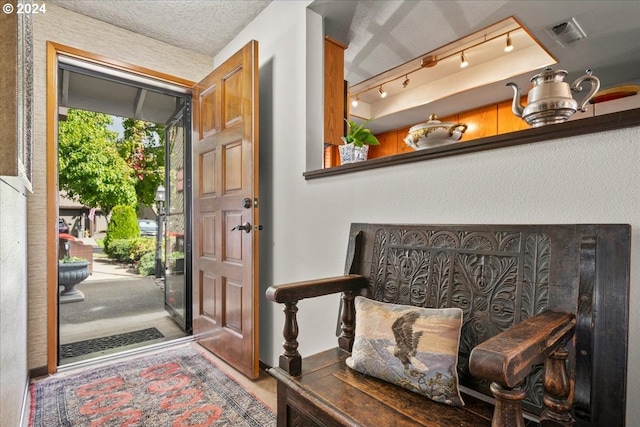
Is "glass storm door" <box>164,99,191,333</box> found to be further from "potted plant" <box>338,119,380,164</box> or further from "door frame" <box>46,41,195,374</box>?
"potted plant" <box>338,119,380,164</box>

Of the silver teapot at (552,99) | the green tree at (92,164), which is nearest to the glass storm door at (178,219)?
the silver teapot at (552,99)

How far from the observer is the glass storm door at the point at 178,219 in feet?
10.1

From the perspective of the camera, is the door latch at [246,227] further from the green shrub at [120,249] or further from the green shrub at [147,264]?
the green shrub at [120,249]

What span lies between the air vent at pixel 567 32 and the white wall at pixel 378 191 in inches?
64.8

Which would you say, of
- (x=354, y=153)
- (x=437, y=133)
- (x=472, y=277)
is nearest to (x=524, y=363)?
(x=472, y=277)

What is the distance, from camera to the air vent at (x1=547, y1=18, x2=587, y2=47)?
84.0 inches

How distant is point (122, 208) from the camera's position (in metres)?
6.19

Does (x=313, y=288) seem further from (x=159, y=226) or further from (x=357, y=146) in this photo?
(x=159, y=226)

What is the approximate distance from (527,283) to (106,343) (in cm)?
316

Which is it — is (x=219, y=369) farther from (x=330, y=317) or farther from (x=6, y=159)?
(x=6, y=159)

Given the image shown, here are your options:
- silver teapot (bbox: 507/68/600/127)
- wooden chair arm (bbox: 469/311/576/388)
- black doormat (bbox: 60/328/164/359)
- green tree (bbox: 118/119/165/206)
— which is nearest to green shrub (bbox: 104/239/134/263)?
green tree (bbox: 118/119/165/206)

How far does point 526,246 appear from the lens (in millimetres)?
1042

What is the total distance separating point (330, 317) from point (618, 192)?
52.3 inches

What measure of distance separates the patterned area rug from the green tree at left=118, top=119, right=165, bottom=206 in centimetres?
417
